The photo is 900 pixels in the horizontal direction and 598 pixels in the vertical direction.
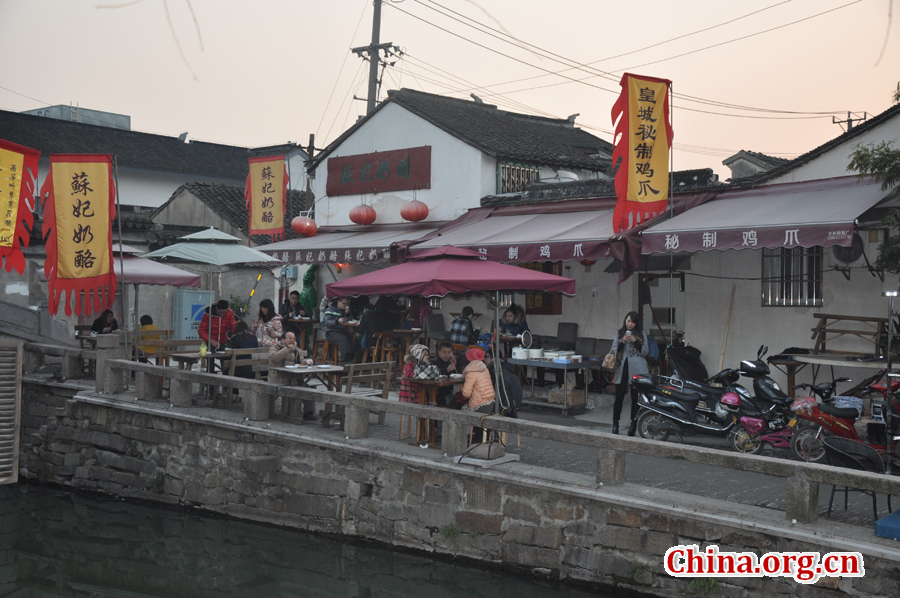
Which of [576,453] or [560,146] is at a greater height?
[560,146]

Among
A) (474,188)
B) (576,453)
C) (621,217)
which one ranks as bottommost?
(576,453)

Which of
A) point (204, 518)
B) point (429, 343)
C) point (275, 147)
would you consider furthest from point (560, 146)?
point (275, 147)

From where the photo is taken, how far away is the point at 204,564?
9.77 metres

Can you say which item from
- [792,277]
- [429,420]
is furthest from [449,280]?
[792,277]

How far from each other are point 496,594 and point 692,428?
10.8 ft

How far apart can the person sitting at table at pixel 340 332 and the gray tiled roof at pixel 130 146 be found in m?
19.0

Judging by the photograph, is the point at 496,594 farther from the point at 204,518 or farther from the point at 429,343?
the point at 429,343

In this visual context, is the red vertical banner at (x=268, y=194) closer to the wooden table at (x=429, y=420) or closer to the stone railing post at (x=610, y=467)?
the wooden table at (x=429, y=420)

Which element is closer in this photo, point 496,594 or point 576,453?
point 496,594

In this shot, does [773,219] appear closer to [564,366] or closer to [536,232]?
[564,366]

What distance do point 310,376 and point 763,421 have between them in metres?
5.84

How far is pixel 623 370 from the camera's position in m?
10.5

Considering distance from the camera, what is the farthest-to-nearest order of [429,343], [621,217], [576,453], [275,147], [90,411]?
1. [275,147]
2. [429,343]
3. [90,411]
4. [621,217]
5. [576,453]

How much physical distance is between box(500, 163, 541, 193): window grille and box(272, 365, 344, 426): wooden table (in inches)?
266
